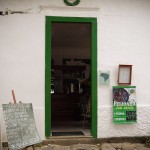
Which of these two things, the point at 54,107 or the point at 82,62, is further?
the point at 82,62

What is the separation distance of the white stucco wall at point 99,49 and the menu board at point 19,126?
156 cm

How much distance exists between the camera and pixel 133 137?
27.0 ft

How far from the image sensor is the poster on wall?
26.8 ft

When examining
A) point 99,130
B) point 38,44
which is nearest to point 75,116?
point 99,130

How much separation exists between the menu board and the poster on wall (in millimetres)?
2590

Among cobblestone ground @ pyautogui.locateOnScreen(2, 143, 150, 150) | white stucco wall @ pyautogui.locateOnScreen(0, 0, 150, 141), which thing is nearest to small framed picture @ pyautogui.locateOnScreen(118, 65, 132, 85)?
white stucco wall @ pyautogui.locateOnScreen(0, 0, 150, 141)

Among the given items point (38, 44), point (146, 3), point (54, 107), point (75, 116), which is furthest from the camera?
point (54, 107)

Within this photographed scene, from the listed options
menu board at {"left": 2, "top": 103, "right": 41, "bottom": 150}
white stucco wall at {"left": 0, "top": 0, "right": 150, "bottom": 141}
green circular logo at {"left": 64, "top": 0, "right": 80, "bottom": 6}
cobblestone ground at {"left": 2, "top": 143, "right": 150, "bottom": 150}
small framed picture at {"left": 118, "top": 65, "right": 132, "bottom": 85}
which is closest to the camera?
menu board at {"left": 2, "top": 103, "right": 41, "bottom": 150}

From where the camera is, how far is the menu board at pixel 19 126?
5.88 meters

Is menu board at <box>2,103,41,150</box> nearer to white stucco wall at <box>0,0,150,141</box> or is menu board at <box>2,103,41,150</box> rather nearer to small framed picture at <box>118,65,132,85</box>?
white stucco wall at <box>0,0,150,141</box>

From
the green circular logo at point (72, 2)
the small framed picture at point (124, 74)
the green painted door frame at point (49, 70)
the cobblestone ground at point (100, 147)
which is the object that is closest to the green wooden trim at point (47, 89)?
the green painted door frame at point (49, 70)

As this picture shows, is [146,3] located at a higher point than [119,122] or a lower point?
higher

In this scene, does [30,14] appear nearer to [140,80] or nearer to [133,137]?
[140,80]

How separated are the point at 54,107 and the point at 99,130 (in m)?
5.19
